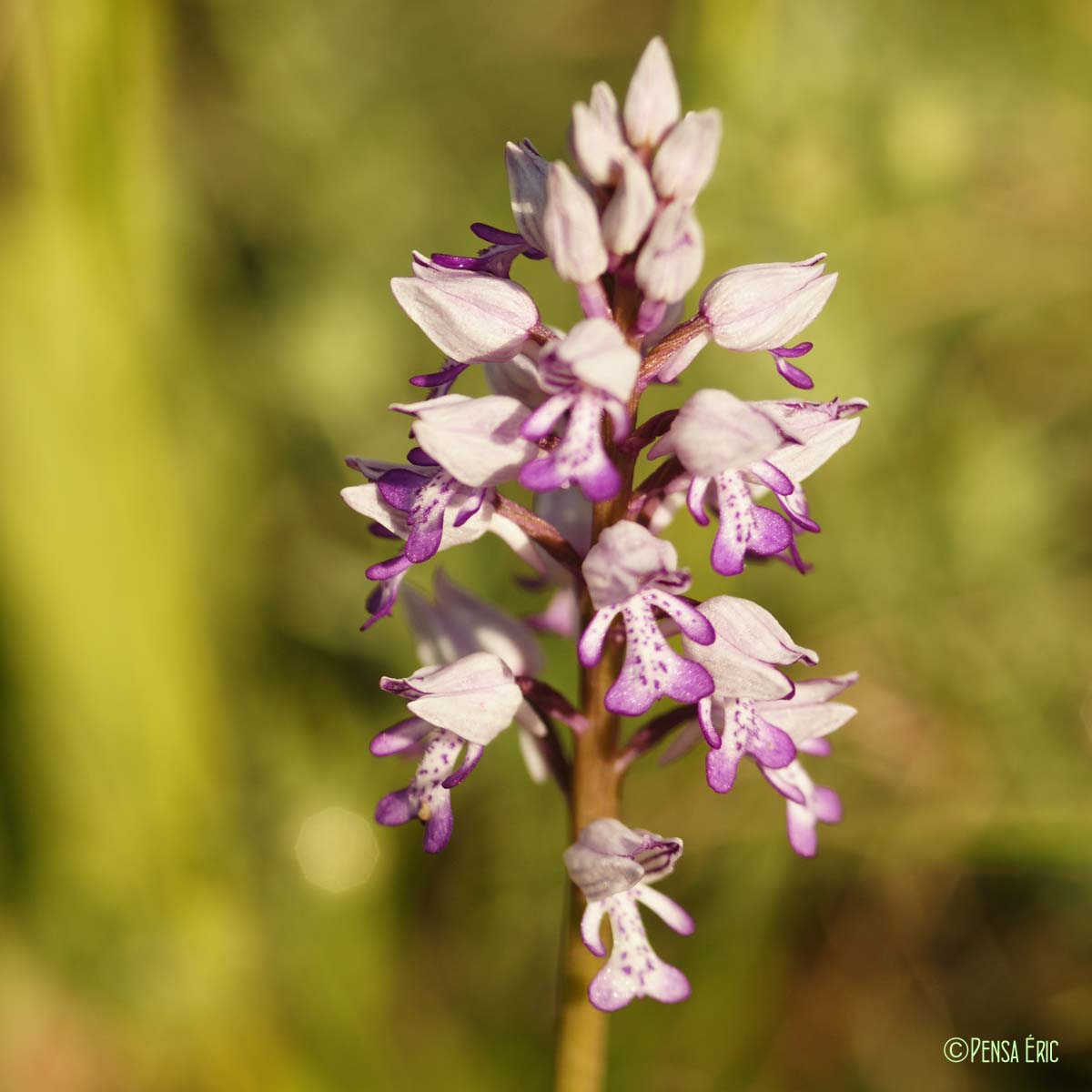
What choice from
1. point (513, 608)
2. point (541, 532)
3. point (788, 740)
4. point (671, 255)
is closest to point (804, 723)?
point (788, 740)

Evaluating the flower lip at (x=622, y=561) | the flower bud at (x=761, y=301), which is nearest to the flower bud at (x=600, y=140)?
the flower bud at (x=761, y=301)

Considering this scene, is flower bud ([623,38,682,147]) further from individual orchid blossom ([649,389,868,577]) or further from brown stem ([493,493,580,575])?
brown stem ([493,493,580,575])

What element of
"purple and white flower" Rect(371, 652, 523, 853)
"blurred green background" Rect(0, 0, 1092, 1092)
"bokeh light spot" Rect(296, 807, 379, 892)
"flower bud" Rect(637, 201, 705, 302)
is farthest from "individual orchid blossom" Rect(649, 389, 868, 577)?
"bokeh light spot" Rect(296, 807, 379, 892)

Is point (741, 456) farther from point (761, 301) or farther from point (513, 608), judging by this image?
point (513, 608)

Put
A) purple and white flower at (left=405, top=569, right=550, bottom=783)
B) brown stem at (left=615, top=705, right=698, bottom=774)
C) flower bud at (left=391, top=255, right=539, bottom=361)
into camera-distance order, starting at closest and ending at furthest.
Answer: flower bud at (left=391, top=255, right=539, bottom=361), brown stem at (left=615, top=705, right=698, bottom=774), purple and white flower at (left=405, top=569, right=550, bottom=783)

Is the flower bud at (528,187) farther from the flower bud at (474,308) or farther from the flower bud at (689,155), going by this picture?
the flower bud at (689,155)
